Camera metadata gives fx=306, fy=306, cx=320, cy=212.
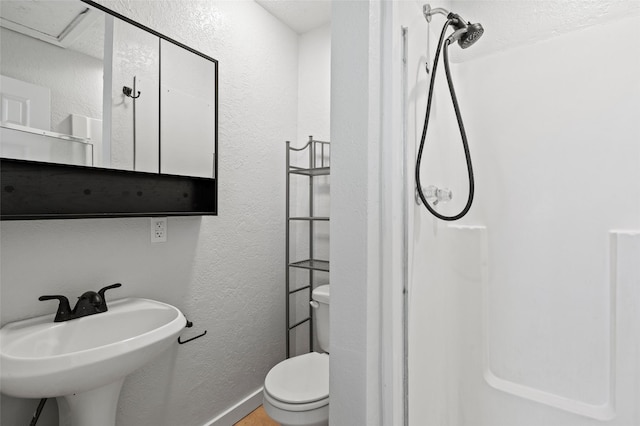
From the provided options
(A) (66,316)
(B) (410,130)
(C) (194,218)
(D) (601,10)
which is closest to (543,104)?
(D) (601,10)

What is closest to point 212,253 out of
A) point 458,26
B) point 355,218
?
point 355,218

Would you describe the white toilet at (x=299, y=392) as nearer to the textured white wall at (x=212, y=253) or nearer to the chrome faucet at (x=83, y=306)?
the textured white wall at (x=212, y=253)

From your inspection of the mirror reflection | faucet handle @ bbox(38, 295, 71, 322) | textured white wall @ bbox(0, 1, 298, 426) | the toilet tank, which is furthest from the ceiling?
faucet handle @ bbox(38, 295, 71, 322)

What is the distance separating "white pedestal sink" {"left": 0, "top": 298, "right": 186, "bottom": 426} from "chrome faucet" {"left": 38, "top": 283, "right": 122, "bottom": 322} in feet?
0.07

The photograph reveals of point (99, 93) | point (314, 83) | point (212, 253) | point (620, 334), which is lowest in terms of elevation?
point (620, 334)

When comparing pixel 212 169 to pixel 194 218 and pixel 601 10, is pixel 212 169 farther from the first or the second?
pixel 601 10

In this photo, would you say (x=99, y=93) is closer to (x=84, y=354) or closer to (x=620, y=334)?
(x=84, y=354)

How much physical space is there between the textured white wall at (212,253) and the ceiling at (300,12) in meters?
0.06

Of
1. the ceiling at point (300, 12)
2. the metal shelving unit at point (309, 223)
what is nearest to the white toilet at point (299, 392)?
the metal shelving unit at point (309, 223)

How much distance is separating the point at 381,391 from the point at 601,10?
1.75 meters

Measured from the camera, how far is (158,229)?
1.52 meters

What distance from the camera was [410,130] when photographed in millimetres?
981

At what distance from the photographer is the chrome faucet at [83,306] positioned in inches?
45.1

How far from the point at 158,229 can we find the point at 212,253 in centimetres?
35
